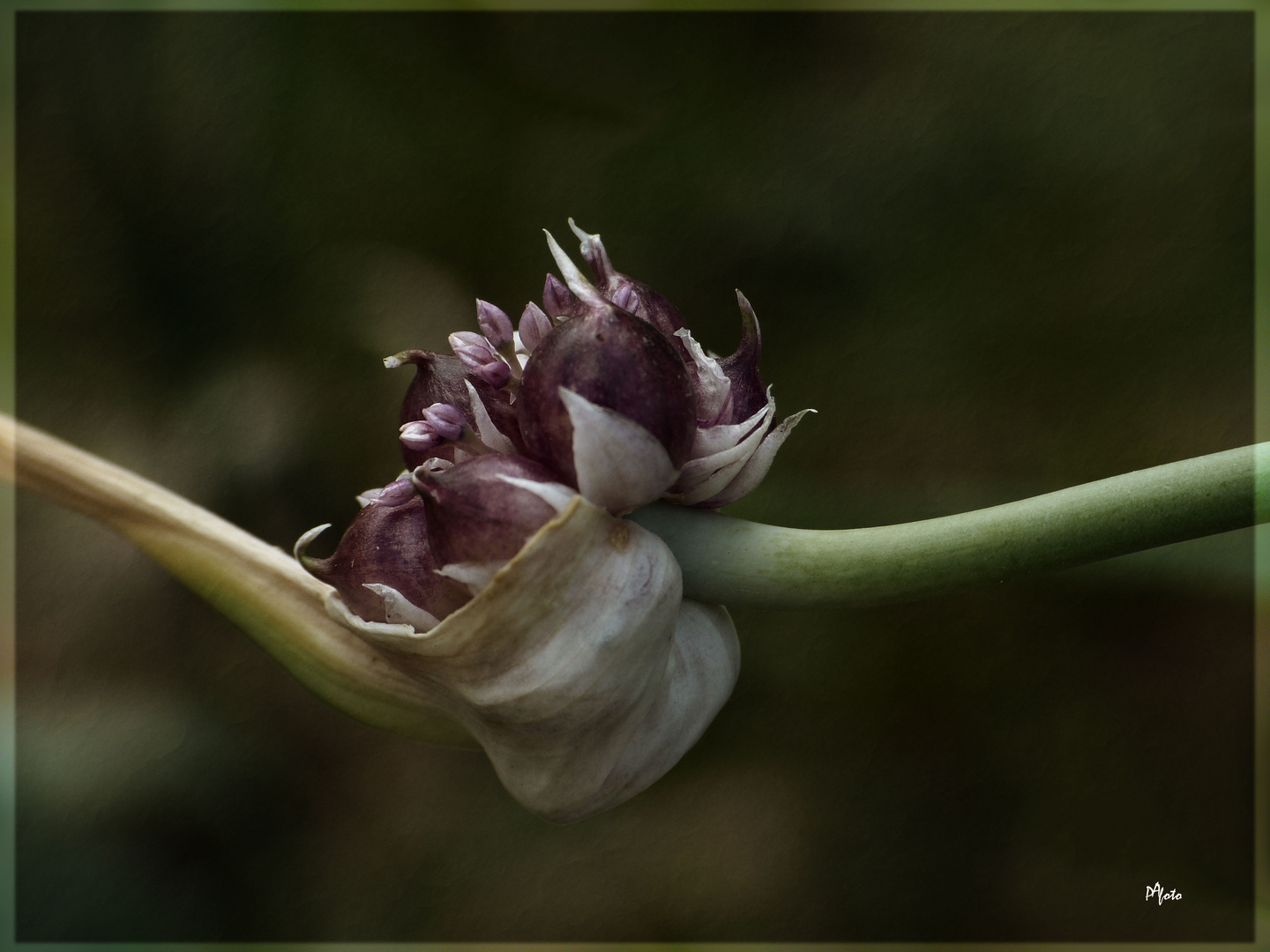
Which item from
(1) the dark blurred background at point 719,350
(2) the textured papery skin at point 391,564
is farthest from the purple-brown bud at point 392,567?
(1) the dark blurred background at point 719,350

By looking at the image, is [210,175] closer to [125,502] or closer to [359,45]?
[359,45]

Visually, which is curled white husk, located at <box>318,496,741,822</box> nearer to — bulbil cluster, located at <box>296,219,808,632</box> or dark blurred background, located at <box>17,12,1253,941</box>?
bulbil cluster, located at <box>296,219,808,632</box>

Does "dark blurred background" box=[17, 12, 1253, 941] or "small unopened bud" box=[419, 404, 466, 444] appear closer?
"small unopened bud" box=[419, 404, 466, 444]

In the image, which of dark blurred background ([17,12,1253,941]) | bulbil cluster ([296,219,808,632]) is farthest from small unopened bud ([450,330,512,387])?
dark blurred background ([17,12,1253,941])

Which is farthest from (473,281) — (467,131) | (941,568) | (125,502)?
(941,568)

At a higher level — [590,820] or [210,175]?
[210,175]
